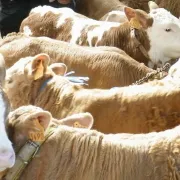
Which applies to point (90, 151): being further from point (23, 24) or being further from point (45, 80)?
point (23, 24)

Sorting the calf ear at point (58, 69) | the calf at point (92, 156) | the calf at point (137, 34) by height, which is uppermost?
the calf at point (92, 156)

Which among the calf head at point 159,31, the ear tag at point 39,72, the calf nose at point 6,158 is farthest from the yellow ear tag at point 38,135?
the calf head at point 159,31

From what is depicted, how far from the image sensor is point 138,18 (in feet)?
17.0

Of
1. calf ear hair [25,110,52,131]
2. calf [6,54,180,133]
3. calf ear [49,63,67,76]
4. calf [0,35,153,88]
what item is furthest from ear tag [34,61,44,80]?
calf ear hair [25,110,52,131]

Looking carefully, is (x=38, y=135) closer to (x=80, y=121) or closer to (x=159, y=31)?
(x=80, y=121)

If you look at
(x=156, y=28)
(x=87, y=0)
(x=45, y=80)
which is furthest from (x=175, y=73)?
(x=87, y=0)

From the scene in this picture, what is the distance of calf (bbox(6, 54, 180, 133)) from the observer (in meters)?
3.41

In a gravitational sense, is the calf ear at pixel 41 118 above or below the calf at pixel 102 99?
above

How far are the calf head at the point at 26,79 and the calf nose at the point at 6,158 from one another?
1518mm

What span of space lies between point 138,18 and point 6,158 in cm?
322

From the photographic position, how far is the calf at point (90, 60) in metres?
4.43

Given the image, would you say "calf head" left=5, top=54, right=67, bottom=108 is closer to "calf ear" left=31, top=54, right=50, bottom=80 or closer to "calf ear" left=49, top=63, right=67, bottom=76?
"calf ear" left=31, top=54, right=50, bottom=80

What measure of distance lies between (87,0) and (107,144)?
4.74 metres

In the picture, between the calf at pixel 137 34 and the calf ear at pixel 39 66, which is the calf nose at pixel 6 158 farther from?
the calf at pixel 137 34
